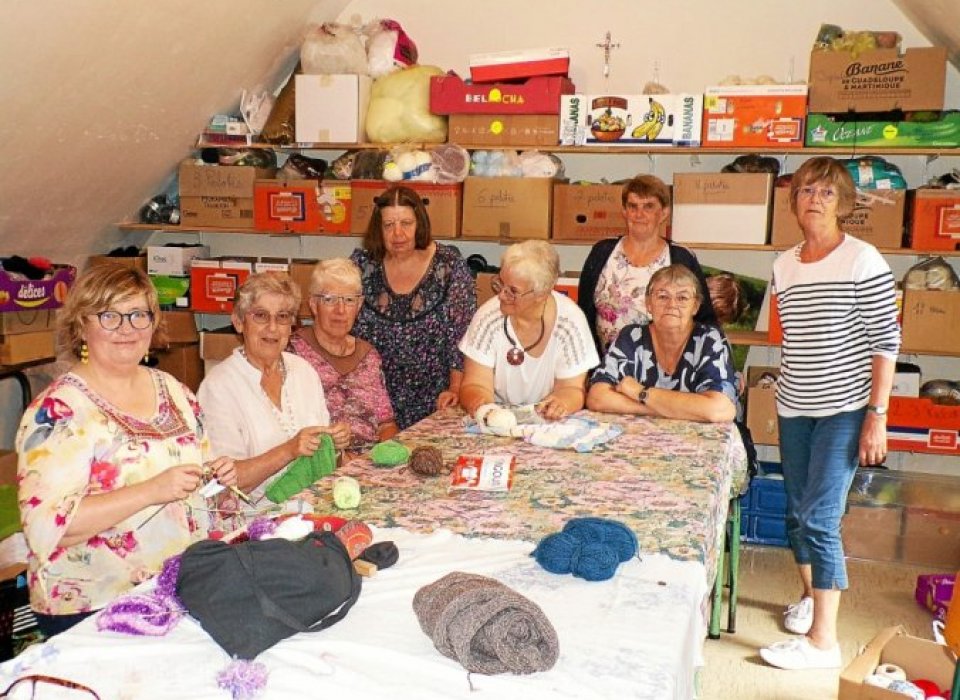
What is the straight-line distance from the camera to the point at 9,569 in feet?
8.87

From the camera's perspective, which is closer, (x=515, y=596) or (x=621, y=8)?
(x=515, y=596)

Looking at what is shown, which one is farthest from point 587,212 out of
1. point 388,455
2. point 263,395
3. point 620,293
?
point 388,455

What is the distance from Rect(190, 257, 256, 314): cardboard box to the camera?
4633 millimetres

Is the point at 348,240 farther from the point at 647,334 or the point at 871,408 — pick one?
the point at 871,408

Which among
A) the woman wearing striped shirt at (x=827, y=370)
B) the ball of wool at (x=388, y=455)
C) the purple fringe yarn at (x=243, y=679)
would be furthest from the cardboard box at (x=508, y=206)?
the purple fringe yarn at (x=243, y=679)

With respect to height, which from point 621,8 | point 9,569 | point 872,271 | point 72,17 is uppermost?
point 621,8

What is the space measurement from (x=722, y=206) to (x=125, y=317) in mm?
2856

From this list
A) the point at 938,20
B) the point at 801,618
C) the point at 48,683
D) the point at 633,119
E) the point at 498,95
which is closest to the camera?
the point at 48,683

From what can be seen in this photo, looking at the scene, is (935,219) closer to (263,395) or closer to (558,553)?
(263,395)

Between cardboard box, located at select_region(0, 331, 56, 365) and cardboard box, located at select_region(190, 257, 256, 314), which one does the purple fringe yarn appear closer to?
cardboard box, located at select_region(0, 331, 56, 365)

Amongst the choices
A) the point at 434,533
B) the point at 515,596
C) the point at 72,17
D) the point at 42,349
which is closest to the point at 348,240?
the point at 42,349

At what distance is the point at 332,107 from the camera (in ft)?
14.5

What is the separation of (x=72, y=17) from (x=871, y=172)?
3.12 metres

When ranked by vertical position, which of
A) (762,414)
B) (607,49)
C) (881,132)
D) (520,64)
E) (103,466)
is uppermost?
(607,49)
